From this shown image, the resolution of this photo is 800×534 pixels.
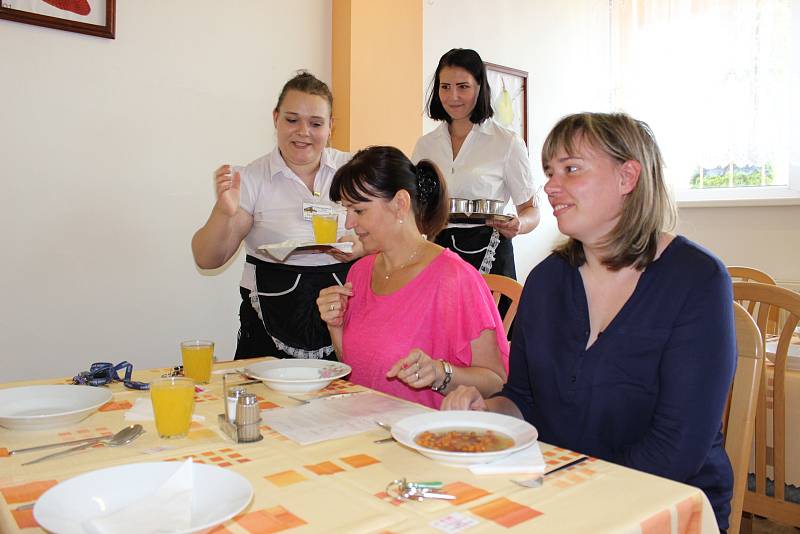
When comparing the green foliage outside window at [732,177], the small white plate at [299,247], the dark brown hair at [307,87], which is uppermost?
the dark brown hair at [307,87]

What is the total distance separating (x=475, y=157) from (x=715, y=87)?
241 centimetres

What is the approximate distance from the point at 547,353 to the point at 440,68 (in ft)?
5.65

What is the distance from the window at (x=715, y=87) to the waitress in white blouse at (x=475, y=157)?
1.63 meters

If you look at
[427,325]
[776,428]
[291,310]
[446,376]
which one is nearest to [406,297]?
[427,325]

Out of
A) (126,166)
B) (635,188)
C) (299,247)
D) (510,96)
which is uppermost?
(510,96)

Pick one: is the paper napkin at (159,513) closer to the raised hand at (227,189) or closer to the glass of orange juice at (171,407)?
the glass of orange juice at (171,407)

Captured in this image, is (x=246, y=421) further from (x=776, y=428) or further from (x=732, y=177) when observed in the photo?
(x=732, y=177)

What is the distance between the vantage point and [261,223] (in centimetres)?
230

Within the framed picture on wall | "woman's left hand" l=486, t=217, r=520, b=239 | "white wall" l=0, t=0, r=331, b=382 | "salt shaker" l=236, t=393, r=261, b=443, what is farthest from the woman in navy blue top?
the framed picture on wall

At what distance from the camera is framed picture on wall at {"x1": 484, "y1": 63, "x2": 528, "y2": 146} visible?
432 centimetres

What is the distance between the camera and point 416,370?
1.43 meters

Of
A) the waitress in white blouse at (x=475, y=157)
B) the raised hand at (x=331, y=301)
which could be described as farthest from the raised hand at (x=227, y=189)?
the waitress in white blouse at (x=475, y=157)

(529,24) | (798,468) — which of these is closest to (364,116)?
(529,24)

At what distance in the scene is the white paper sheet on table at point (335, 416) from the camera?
119cm
